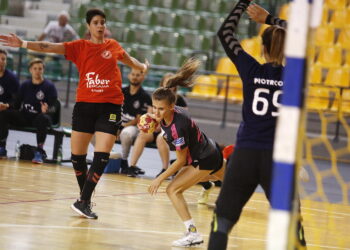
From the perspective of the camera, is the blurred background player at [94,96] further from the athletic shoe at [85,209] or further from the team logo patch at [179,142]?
the team logo patch at [179,142]

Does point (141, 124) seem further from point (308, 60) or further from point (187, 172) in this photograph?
point (308, 60)

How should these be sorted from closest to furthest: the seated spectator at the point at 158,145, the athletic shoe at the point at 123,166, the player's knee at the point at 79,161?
the player's knee at the point at 79,161, the seated spectator at the point at 158,145, the athletic shoe at the point at 123,166

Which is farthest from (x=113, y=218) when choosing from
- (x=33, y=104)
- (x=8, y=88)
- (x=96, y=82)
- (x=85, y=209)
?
(x=8, y=88)

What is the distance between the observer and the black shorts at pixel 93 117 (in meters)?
6.97

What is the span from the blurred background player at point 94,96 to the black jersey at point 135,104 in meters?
3.70

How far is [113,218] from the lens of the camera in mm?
7094

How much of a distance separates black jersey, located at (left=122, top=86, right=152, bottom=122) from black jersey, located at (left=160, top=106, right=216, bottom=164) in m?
4.26

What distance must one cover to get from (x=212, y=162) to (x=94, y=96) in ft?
4.00

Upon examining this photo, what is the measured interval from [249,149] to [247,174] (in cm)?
14

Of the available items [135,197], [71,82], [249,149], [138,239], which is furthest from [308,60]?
[71,82]

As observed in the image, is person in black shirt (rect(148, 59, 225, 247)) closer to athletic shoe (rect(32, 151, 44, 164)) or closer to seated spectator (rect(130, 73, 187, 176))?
seated spectator (rect(130, 73, 187, 176))

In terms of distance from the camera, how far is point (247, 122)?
4445 mm

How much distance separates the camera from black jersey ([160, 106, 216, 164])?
6.20 meters

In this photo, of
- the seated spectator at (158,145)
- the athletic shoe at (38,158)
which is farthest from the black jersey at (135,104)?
the athletic shoe at (38,158)
